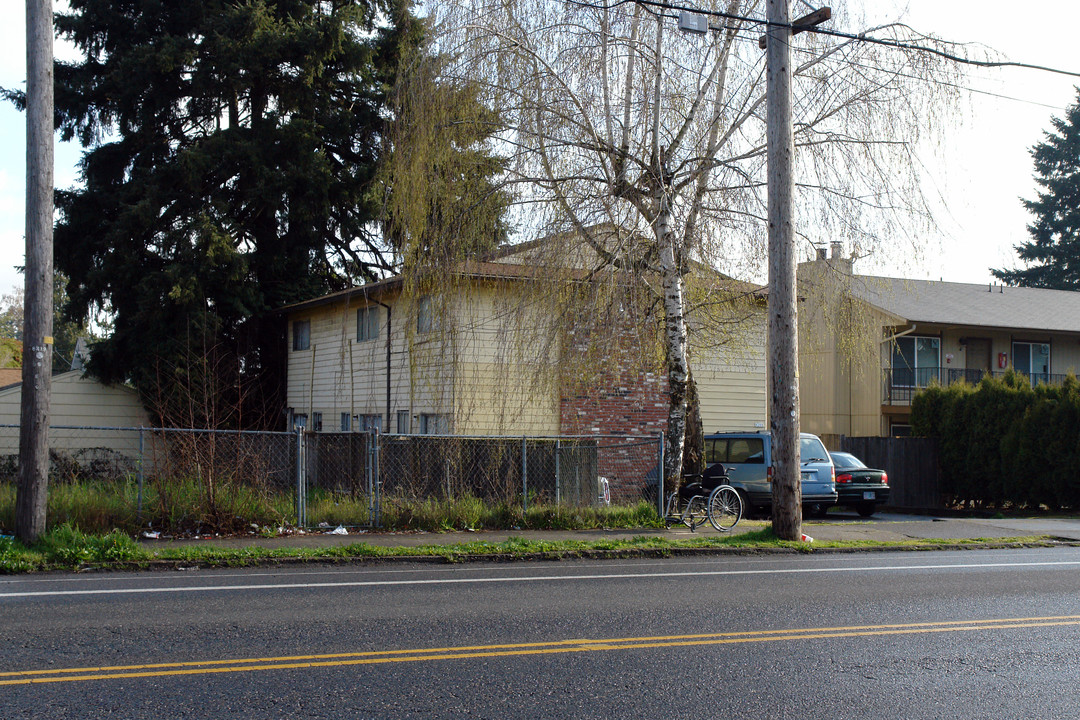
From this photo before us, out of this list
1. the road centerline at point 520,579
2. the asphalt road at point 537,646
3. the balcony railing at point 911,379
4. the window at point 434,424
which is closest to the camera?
the asphalt road at point 537,646

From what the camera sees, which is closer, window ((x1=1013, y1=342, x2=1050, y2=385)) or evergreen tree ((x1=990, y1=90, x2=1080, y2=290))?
window ((x1=1013, y1=342, x2=1050, y2=385))

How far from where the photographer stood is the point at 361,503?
1494cm

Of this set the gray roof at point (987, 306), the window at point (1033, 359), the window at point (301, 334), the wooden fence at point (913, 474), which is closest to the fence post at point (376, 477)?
the window at point (301, 334)

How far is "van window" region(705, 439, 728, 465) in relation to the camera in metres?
20.0

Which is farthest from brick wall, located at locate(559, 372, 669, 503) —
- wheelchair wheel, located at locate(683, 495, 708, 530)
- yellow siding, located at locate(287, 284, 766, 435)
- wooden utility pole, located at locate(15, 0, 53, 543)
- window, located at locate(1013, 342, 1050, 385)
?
window, located at locate(1013, 342, 1050, 385)

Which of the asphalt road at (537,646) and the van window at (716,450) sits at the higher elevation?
the van window at (716,450)

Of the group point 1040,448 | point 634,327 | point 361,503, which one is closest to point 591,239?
point 634,327

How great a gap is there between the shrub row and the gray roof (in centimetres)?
502

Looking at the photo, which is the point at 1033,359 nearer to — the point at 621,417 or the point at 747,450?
the point at 621,417

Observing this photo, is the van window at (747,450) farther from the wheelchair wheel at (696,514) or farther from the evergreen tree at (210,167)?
the evergreen tree at (210,167)

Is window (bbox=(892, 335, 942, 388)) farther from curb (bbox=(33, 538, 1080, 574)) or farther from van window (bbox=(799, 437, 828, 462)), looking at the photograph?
curb (bbox=(33, 538, 1080, 574))

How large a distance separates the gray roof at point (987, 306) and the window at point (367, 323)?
16119mm

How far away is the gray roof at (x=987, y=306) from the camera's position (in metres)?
33.0

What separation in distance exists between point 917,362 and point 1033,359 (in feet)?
17.4
